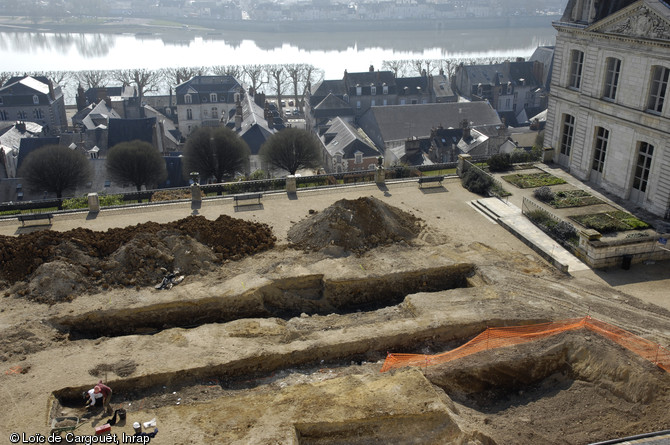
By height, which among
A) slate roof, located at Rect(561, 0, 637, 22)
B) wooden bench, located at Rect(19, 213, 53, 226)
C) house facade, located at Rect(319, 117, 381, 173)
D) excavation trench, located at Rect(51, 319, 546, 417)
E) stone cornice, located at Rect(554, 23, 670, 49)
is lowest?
house facade, located at Rect(319, 117, 381, 173)

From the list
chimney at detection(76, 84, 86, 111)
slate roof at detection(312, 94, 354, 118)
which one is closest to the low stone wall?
slate roof at detection(312, 94, 354, 118)

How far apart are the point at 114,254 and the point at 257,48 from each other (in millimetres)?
134512

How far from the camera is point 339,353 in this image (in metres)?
16.7

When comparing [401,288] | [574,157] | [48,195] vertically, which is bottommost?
[48,195]

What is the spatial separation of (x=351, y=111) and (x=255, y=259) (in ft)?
166

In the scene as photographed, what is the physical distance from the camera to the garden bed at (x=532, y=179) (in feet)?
90.7

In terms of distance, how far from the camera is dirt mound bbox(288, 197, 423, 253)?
21953mm

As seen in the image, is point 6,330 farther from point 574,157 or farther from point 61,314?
point 574,157

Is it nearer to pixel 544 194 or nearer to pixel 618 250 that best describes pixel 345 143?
pixel 544 194

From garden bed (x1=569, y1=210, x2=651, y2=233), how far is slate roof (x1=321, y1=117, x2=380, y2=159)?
27.0 metres

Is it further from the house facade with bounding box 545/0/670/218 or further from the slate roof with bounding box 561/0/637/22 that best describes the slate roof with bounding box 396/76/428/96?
the slate roof with bounding box 561/0/637/22

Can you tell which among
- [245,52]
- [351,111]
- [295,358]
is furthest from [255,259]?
[245,52]

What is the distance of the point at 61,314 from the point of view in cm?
1764

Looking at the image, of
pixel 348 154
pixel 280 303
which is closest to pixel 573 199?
pixel 280 303
